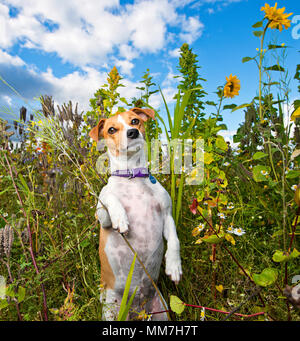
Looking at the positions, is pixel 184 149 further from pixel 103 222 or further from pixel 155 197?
pixel 103 222

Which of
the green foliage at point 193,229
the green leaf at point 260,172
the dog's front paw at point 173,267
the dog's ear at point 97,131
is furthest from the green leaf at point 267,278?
the dog's ear at point 97,131

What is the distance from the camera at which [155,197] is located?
155 centimetres

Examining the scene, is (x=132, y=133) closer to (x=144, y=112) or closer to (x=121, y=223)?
(x=144, y=112)

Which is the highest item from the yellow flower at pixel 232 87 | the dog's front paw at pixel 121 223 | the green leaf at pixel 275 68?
the green leaf at pixel 275 68

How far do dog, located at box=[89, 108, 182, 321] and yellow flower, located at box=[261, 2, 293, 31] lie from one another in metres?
1.11

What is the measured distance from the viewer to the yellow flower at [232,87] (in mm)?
1854

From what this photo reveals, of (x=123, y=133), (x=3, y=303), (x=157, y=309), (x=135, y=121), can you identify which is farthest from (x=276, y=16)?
(x=3, y=303)

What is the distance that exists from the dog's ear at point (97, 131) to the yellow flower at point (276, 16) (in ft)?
4.20

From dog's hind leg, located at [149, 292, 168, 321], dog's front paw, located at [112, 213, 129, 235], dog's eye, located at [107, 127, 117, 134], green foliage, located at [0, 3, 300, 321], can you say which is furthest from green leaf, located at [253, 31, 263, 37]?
dog's hind leg, located at [149, 292, 168, 321]

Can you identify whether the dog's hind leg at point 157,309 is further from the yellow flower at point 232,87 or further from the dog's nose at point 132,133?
the yellow flower at point 232,87

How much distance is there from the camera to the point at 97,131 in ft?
5.40

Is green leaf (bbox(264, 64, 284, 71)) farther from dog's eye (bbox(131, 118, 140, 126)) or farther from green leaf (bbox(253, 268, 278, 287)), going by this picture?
green leaf (bbox(253, 268, 278, 287))

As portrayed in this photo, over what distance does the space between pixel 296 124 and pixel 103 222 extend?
173cm
